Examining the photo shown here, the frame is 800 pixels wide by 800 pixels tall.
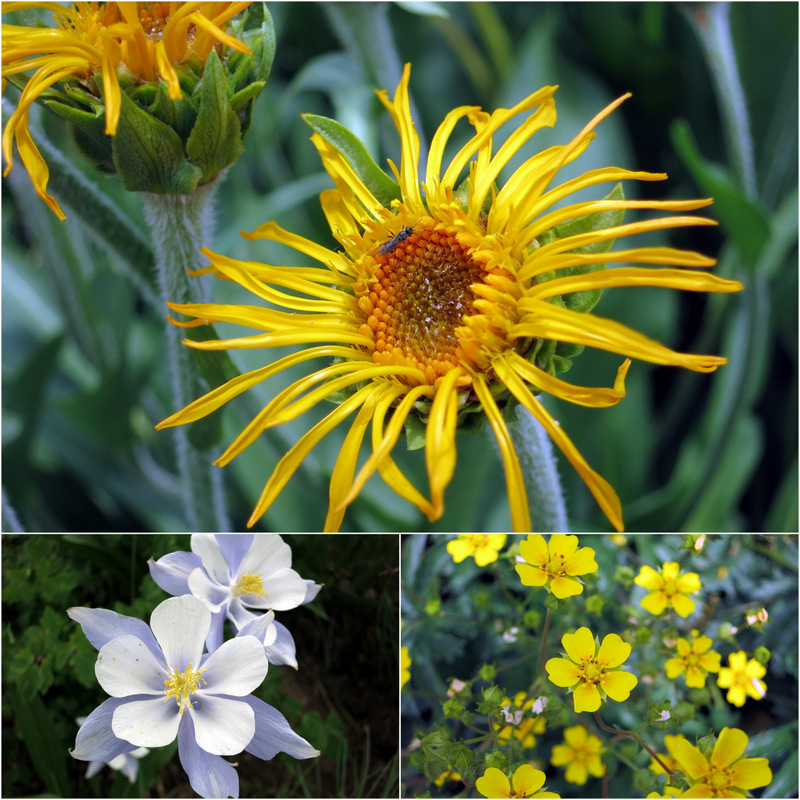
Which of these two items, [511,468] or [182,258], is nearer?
[511,468]

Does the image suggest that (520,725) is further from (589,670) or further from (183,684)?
(183,684)

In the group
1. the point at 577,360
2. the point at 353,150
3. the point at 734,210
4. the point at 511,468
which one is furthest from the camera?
the point at 577,360

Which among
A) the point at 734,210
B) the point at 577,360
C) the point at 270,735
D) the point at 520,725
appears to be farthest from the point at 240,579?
the point at 734,210

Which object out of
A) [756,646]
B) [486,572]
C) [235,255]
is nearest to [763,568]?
[756,646]

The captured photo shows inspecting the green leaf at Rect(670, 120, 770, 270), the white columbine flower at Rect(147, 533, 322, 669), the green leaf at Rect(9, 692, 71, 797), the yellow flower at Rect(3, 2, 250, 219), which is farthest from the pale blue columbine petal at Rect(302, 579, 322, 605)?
the green leaf at Rect(670, 120, 770, 270)

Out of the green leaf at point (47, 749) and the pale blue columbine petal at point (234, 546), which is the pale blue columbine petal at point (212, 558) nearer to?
the pale blue columbine petal at point (234, 546)

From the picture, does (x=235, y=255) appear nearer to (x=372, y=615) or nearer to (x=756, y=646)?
(x=372, y=615)
